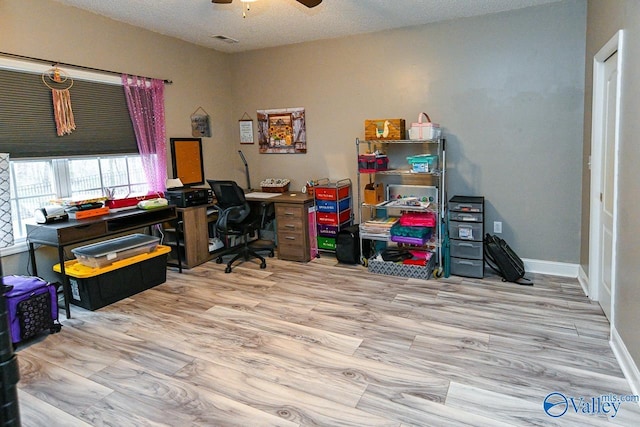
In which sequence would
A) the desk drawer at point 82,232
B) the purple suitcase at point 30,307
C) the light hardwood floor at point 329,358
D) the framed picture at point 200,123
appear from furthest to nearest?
the framed picture at point 200,123 → the desk drawer at point 82,232 → the purple suitcase at point 30,307 → the light hardwood floor at point 329,358

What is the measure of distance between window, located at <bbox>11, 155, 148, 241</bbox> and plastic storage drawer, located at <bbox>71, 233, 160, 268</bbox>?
49cm

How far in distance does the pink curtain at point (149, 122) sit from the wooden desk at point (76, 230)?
0.77 metres

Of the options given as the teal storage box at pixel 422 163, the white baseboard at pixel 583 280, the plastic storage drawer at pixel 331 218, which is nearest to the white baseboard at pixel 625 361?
the white baseboard at pixel 583 280

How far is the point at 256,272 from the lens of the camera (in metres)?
4.42

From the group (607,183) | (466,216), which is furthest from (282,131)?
(607,183)

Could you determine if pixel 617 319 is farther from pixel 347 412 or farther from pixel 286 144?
pixel 286 144

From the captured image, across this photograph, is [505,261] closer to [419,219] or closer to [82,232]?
[419,219]

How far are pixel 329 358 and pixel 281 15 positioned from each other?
3.21m

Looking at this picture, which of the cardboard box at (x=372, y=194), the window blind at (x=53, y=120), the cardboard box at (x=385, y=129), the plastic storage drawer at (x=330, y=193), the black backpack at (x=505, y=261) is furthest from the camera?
the plastic storage drawer at (x=330, y=193)

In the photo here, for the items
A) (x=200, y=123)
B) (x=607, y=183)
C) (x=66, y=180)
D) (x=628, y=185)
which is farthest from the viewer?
(x=200, y=123)

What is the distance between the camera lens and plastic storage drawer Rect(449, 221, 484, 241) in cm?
395

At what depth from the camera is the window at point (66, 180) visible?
11.5ft

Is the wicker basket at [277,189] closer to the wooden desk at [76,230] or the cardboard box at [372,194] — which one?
the cardboard box at [372,194]

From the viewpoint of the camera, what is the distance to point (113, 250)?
3.63 meters
